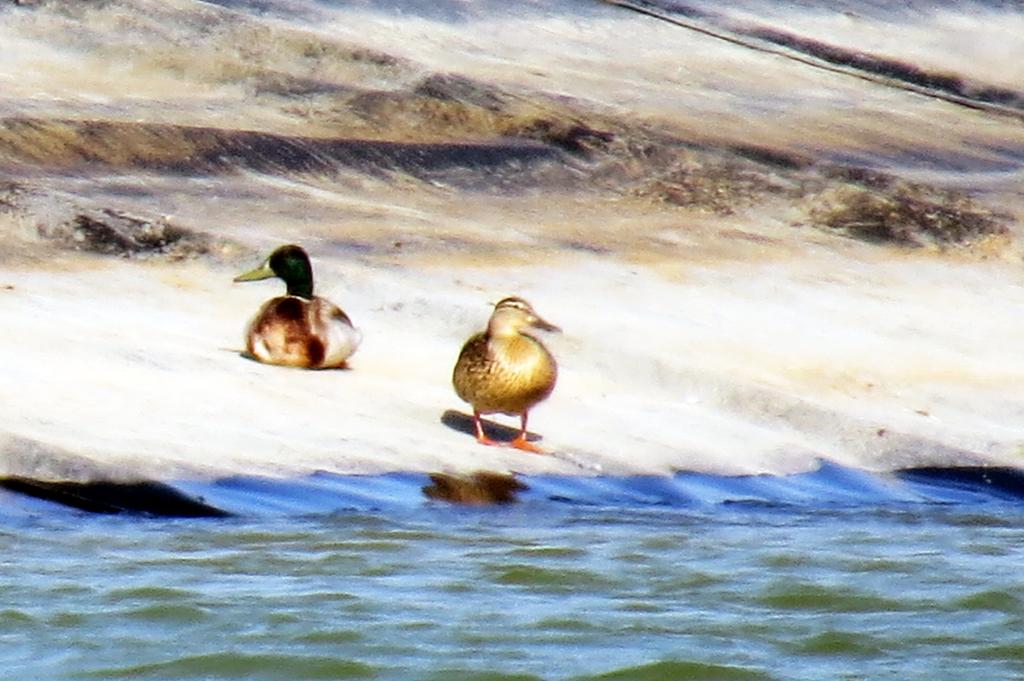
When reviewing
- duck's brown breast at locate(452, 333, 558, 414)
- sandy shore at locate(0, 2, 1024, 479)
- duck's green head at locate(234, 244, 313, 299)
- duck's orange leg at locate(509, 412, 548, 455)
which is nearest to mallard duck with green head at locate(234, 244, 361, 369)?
sandy shore at locate(0, 2, 1024, 479)

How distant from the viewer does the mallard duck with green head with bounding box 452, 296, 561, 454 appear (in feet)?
33.2

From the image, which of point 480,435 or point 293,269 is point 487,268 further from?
point 480,435

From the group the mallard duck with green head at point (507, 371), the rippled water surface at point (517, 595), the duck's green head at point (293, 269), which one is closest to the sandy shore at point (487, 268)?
the mallard duck with green head at point (507, 371)

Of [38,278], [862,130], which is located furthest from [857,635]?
[862,130]

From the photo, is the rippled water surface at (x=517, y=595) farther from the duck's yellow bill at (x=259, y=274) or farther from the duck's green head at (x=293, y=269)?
the duck's yellow bill at (x=259, y=274)

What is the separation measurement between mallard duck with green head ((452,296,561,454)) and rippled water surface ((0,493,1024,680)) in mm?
905

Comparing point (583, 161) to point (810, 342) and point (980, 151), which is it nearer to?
point (980, 151)

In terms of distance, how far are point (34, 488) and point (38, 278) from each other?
3748 mm

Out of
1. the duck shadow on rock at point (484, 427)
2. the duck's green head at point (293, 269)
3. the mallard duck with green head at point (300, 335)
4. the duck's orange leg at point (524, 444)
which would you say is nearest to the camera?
the duck's orange leg at point (524, 444)

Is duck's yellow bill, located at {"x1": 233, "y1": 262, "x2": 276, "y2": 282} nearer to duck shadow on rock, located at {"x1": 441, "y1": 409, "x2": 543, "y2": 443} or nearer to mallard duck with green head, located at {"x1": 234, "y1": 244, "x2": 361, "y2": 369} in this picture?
mallard duck with green head, located at {"x1": 234, "y1": 244, "x2": 361, "y2": 369}

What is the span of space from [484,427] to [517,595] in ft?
8.78

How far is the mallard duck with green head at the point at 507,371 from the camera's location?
1013 centimetres

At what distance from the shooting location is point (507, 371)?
10141 millimetres

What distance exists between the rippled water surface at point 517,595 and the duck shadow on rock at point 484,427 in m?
1.04
